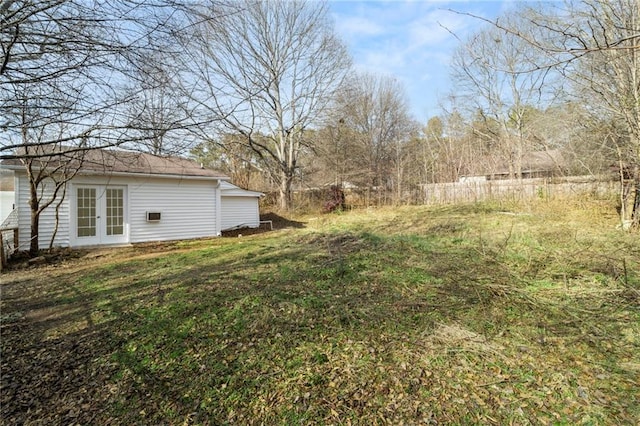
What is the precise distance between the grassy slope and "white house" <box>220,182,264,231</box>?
6.29m

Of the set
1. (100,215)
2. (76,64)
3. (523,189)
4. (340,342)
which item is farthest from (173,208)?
(523,189)

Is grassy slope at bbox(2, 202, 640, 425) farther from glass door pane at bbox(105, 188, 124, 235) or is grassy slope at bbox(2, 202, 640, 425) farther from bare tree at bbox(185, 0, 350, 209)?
bare tree at bbox(185, 0, 350, 209)

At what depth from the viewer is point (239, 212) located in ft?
38.7

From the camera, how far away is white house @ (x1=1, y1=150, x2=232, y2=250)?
7.48 m

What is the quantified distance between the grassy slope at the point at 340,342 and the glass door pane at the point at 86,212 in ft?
10.7

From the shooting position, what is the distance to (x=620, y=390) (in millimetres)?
1910

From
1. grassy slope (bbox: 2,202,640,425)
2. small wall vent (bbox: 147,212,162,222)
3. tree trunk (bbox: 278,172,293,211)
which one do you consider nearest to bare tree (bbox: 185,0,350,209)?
tree trunk (bbox: 278,172,293,211)

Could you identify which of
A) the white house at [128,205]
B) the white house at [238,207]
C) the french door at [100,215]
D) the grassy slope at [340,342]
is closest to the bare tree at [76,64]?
the grassy slope at [340,342]

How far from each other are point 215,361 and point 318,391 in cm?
87

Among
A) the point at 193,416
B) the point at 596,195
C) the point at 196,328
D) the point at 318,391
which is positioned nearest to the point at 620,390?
the point at 318,391

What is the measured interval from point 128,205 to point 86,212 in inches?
37.1

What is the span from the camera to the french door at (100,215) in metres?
7.90

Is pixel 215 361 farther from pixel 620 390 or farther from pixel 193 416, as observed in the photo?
pixel 620 390

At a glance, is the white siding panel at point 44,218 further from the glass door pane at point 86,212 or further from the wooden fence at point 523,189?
the wooden fence at point 523,189
